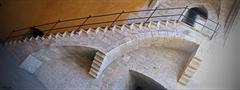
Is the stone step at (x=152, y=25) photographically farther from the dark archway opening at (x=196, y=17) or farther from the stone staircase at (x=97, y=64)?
the stone staircase at (x=97, y=64)

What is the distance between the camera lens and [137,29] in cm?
895

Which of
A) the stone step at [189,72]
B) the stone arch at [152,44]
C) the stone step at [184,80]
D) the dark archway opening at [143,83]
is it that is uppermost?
the stone arch at [152,44]

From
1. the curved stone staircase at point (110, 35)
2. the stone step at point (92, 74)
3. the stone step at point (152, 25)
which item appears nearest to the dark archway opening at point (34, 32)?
the curved stone staircase at point (110, 35)

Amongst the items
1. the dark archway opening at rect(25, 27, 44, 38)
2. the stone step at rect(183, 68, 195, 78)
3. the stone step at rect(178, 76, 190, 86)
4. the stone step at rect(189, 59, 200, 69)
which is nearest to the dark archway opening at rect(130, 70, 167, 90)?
the stone step at rect(178, 76, 190, 86)

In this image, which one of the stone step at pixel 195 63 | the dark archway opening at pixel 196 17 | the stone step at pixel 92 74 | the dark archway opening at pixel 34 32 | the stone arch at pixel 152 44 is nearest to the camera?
the stone step at pixel 195 63

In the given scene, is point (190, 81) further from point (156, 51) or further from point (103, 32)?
point (103, 32)

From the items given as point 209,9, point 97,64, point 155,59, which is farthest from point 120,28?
point 209,9

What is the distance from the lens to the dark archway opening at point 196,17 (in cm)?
973

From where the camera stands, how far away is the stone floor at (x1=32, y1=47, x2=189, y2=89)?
9242 millimetres

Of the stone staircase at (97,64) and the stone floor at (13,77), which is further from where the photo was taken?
the stone staircase at (97,64)

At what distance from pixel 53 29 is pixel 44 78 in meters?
1.78

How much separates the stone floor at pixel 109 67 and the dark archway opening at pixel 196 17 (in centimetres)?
103

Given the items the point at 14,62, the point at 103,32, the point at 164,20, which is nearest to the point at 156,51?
the point at 164,20

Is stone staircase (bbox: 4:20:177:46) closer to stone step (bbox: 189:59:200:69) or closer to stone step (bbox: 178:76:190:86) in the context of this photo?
stone step (bbox: 189:59:200:69)
